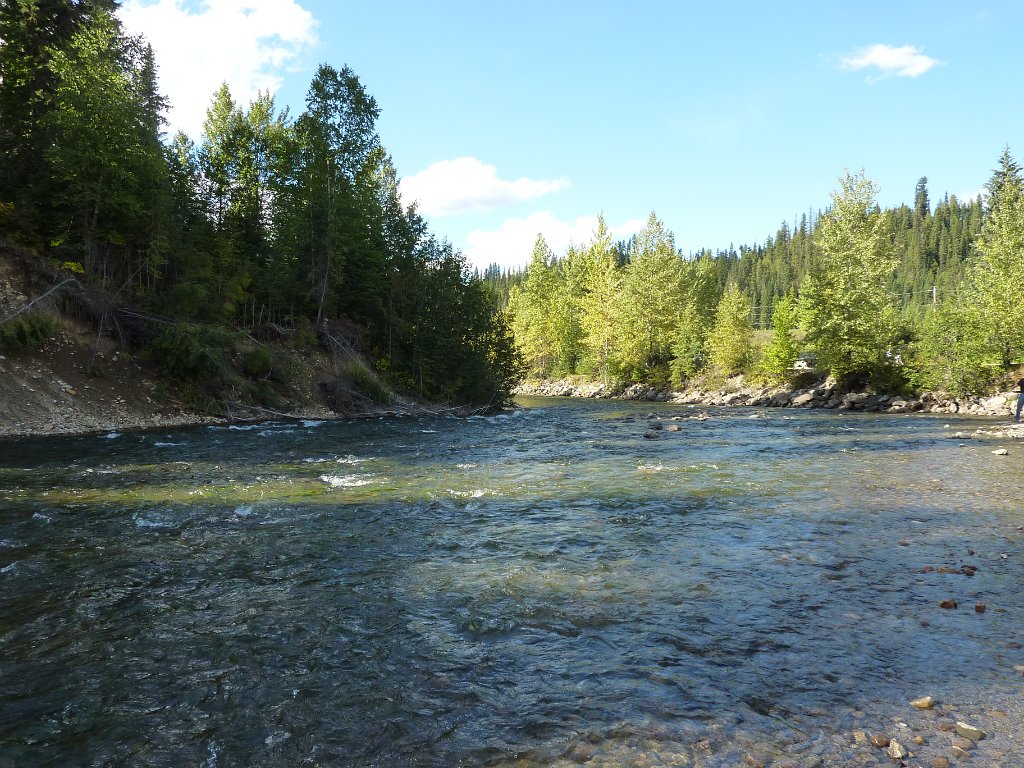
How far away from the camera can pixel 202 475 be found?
1367 centimetres

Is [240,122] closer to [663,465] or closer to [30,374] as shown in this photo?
[30,374]

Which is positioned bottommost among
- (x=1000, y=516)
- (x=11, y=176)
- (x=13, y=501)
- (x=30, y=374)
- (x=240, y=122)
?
(x=1000, y=516)

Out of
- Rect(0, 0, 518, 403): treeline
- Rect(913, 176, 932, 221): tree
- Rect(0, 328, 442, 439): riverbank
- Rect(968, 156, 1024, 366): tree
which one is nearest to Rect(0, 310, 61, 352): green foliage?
Rect(0, 328, 442, 439): riverbank

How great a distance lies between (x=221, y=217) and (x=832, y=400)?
44.4 metres

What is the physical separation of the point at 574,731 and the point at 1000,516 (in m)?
10.3

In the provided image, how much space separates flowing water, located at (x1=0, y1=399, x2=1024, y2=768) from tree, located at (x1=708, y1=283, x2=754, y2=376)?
4075 centimetres

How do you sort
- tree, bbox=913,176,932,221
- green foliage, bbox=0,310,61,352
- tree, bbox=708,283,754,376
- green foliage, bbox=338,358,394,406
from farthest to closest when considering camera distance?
tree, bbox=913,176,932,221 < tree, bbox=708,283,754,376 < green foliage, bbox=338,358,394,406 < green foliage, bbox=0,310,61,352

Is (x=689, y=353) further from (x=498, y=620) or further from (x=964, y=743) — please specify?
(x=964, y=743)

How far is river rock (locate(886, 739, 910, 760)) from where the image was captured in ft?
12.8

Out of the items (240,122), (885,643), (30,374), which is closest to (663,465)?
(885,643)

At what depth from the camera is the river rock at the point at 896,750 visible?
3.89 metres

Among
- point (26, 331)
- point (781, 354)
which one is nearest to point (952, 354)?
point (781, 354)

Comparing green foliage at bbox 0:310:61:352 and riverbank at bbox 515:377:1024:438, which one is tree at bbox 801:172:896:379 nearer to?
riverbank at bbox 515:377:1024:438

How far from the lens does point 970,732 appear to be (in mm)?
4137
